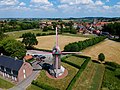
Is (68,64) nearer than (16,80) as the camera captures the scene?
No

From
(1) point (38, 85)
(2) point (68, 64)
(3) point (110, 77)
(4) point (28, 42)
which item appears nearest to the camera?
(1) point (38, 85)

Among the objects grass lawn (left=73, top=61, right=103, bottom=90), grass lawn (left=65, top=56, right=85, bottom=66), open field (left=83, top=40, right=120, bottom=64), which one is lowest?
grass lawn (left=73, top=61, right=103, bottom=90)

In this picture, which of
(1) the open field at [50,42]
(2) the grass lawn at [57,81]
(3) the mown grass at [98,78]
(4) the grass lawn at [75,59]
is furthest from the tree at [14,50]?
(1) the open field at [50,42]

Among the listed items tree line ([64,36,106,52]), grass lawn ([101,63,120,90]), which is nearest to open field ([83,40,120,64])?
tree line ([64,36,106,52])

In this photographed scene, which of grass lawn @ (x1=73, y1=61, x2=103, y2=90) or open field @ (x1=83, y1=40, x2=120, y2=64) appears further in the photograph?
open field @ (x1=83, y1=40, x2=120, y2=64)

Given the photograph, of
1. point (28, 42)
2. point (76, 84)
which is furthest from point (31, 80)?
point (28, 42)

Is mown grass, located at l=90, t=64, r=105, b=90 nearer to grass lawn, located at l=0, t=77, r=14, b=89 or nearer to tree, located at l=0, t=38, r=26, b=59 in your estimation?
grass lawn, located at l=0, t=77, r=14, b=89

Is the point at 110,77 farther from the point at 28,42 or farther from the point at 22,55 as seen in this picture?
the point at 28,42

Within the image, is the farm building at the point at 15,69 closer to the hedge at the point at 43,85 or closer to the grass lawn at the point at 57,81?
the grass lawn at the point at 57,81
